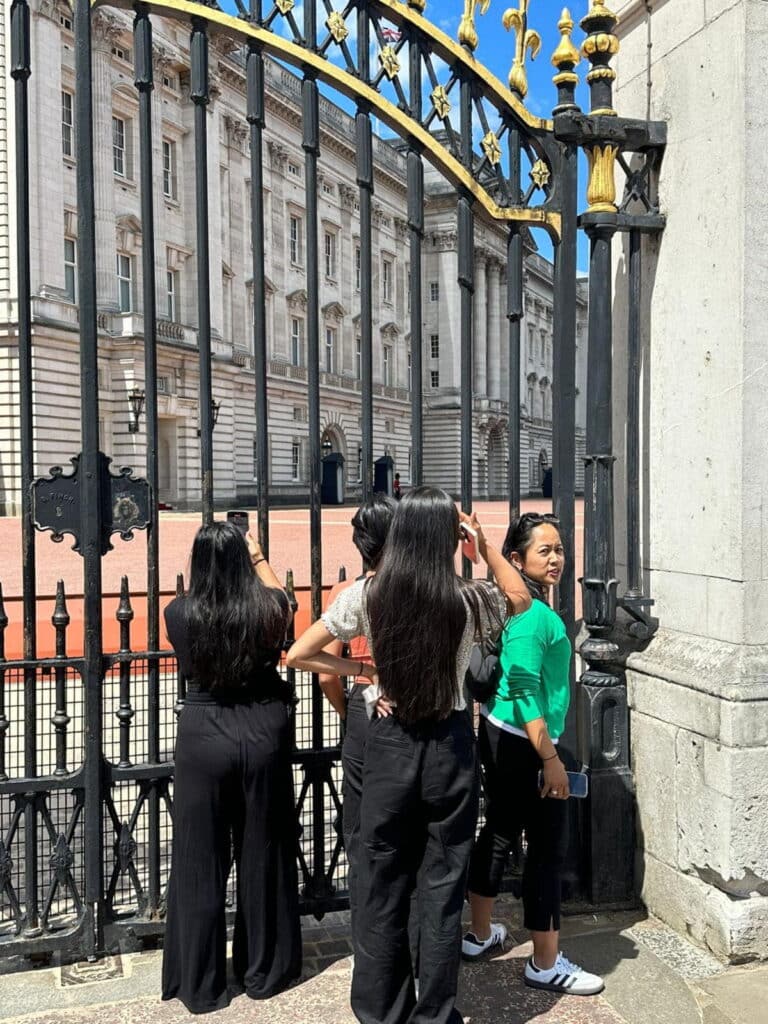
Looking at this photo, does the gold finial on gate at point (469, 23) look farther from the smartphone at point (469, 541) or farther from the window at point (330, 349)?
the window at point (330, 349)

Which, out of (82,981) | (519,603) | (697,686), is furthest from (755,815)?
(82,981)

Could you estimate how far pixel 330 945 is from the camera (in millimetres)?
3717

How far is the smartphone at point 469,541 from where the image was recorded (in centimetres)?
312

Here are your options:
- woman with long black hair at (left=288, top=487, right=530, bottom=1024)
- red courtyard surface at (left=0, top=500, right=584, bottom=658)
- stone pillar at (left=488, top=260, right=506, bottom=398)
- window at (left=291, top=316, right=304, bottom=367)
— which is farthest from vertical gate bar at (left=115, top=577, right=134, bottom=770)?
window at (left=291, top=316, right=304, bottom=367)

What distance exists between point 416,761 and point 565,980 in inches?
47.2

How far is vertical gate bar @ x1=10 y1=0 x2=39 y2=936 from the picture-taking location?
11.7ft

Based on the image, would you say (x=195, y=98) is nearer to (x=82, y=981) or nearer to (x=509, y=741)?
(x=509, y=741)

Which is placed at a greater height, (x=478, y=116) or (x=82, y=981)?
(x=478, y=116)

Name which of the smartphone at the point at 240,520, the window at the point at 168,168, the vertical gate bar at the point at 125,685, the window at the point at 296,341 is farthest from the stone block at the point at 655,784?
the window at the point at 296,341

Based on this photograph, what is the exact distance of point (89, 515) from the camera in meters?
3.62

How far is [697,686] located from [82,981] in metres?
2.66

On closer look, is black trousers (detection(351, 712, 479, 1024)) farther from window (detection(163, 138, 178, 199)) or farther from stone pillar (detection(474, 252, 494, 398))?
stone pillar (detection(474, 252, 494, 398))

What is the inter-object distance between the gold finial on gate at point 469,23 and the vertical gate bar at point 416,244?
199mm

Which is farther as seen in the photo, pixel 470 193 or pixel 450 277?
pixel 450 277
